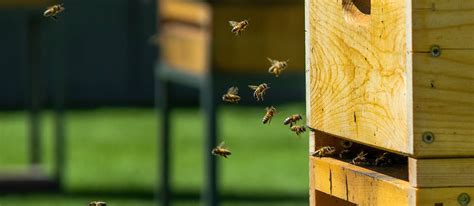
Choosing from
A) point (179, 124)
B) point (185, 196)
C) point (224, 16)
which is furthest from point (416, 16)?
point (179, 124)

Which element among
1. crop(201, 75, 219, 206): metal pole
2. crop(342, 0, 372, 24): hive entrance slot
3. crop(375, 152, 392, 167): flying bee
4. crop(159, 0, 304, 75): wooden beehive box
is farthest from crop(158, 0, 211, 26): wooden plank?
crop(375, 152, 392, 167): flying bee

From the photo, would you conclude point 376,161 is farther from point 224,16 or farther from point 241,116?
point 241,116

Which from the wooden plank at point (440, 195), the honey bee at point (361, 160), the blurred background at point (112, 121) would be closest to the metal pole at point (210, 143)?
the blurred background at point (112, 121)

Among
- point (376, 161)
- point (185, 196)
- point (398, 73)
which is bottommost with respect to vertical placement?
point (185, 196)

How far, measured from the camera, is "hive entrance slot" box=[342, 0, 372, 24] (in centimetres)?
471

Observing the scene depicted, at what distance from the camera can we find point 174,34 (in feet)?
36.4

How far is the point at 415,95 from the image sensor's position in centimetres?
423

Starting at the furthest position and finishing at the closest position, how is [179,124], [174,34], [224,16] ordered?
1. [179,124]
2. [174,34]
3. [224,16]

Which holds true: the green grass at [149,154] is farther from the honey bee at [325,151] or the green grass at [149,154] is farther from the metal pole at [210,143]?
the honey bee at [325,151]

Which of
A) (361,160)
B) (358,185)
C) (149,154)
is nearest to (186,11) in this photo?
(361,160)

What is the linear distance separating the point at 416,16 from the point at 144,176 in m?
10.8

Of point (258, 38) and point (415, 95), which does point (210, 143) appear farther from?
point (415, 95)

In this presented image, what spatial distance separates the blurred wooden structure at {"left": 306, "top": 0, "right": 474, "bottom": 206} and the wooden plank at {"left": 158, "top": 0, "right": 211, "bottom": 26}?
509 centimetres

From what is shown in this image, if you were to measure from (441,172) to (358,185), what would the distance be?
542mm
